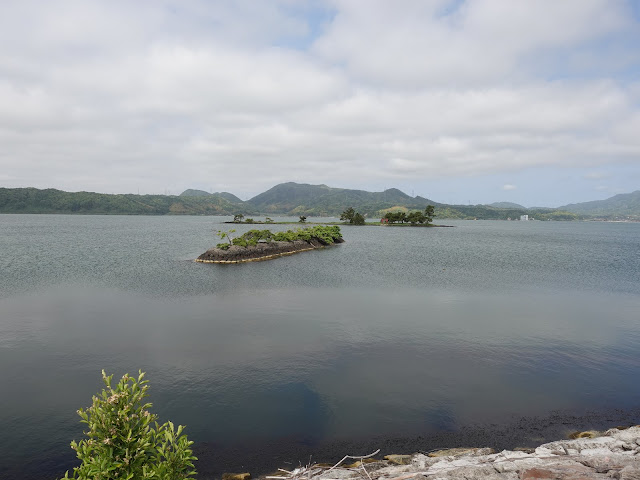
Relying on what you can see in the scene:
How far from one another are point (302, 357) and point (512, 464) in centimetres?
1766

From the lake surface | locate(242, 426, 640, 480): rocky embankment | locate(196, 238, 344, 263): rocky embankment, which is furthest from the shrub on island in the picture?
locate(242, 426, 640, 480): rocky embankment

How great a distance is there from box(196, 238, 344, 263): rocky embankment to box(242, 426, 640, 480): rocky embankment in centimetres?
6871

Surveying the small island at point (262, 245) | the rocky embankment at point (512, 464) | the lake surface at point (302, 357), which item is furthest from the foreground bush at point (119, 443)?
the small island at point (262, 245)

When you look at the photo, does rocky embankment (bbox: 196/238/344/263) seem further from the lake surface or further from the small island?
the lake surface

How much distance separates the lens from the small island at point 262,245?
83.0 meters

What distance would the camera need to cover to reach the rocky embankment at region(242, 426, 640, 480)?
13789 millimetres

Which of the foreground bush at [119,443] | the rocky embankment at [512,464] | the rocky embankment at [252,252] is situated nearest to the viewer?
the foreground bush at [119,443]

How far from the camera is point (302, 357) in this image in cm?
2977

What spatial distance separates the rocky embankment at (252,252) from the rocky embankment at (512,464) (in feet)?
225

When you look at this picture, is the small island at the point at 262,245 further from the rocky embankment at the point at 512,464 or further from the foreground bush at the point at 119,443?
the foreground bush at the point at 119,443

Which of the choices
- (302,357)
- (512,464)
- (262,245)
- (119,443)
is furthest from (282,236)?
(119,443)

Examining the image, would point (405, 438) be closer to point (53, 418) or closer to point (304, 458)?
point (304, 458)

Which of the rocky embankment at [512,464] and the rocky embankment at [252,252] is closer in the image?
the rocky embankment at [512,464]

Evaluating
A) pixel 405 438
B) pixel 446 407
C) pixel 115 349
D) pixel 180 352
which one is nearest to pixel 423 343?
pixel 446 407
